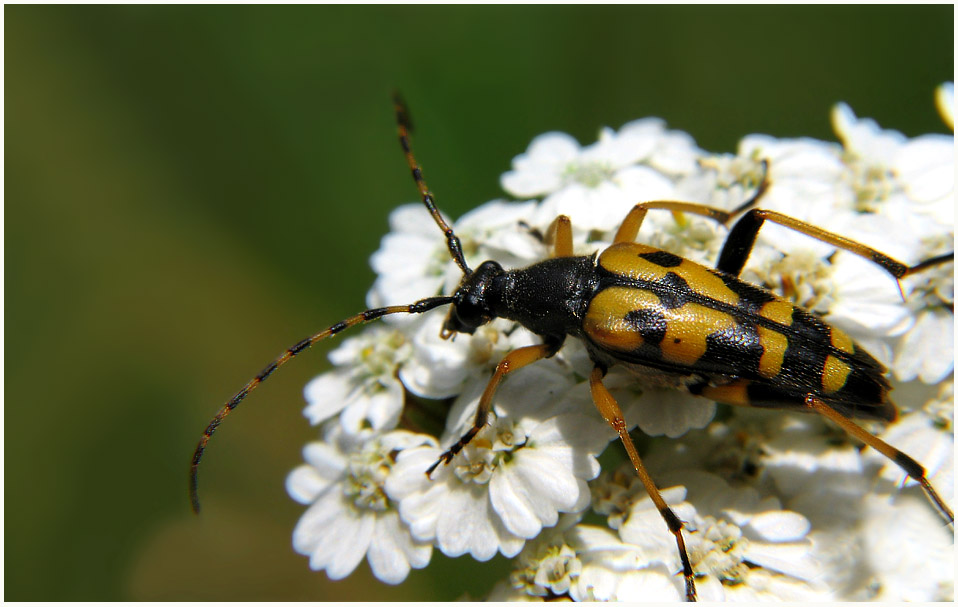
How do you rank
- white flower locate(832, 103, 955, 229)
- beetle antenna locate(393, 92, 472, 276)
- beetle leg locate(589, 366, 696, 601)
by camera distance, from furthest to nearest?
white flower locate(832, 103, 955, 229), beetle antenna locate(393, 92, 472, 276), beetle leg locate(589, 366, 696, 601)

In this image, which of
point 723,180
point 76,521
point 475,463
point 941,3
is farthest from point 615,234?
point 76,521

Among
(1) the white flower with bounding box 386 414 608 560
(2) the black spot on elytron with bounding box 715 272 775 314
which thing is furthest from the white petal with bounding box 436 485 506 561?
(2) the black spot on elytron with bounding box 715 272 775 314

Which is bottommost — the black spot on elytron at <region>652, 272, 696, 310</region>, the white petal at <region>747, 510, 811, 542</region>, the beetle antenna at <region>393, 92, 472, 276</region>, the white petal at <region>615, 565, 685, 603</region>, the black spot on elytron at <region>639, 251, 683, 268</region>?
the white petal at <region>747, 510, 811, 542</region>

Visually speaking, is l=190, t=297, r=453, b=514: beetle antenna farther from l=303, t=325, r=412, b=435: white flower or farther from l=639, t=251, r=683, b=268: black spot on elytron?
l=639, t=251, r=683, b=268: black spot on elytron

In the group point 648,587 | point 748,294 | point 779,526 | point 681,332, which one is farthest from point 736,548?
point 748,294

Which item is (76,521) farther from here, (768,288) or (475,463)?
(768,288)

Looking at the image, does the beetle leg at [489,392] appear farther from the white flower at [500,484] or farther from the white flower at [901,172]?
the white flower at [901,172]
